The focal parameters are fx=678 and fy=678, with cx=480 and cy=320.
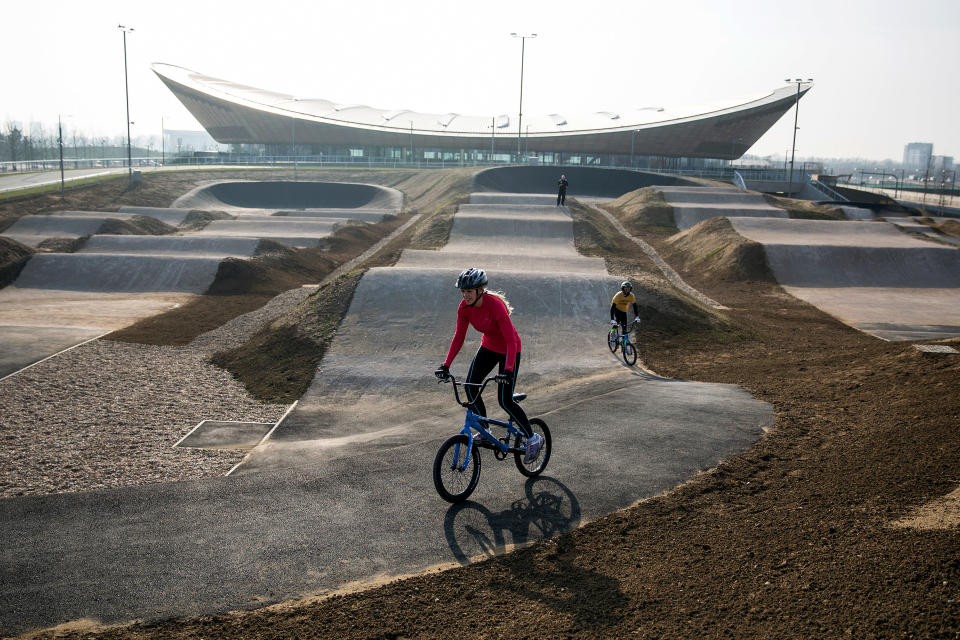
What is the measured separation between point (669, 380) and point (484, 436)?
7.02 meters

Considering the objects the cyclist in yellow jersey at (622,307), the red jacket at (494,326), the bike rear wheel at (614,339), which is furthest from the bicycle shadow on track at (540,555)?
the bike rear wheel at (614,339)

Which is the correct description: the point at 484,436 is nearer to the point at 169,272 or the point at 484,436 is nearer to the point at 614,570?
the point at 614,570

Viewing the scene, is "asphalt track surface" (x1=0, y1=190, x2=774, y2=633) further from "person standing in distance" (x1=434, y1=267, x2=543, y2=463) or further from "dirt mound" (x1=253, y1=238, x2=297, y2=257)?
"dirt mound" (x1=253, y1=238, x2=297, y2=257)

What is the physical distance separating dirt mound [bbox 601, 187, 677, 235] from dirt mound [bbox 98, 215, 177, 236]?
29.6 m

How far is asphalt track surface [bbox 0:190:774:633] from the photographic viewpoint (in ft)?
19.5

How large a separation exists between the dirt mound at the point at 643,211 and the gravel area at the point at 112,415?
104 feet

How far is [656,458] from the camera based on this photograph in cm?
852

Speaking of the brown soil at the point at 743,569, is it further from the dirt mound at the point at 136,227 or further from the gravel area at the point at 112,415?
the dirt mound at the point at 136,227

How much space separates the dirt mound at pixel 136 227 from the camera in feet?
131

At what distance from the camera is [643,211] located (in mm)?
45344

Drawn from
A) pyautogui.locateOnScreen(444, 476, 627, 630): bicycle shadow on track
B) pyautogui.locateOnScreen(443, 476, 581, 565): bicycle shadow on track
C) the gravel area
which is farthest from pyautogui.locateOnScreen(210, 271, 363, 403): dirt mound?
pyautogui.locateOnScreen(444, 476, 627, 630): bicycle shadow on track

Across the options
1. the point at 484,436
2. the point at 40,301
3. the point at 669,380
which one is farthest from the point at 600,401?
the point at 40,301

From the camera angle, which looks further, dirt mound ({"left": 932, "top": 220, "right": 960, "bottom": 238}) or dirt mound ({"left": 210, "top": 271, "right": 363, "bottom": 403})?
dirt mound ({"left": 932, "top": 220, "right": 960, "bottom": 238})

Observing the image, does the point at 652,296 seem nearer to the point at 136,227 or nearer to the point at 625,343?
the point at 625,343
